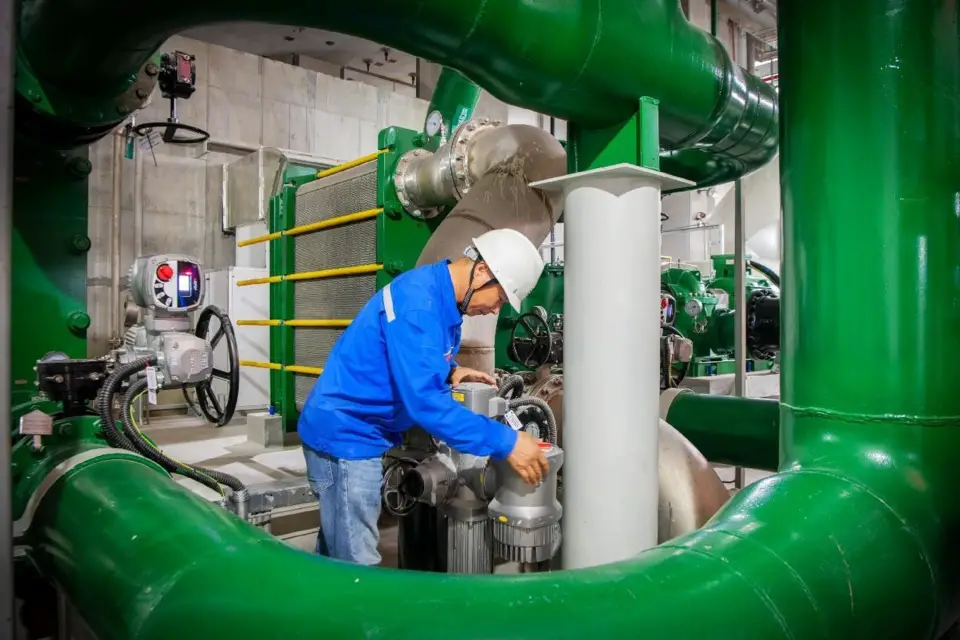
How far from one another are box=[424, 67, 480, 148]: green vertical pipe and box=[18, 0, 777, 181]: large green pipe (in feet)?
6.37

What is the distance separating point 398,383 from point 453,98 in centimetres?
243

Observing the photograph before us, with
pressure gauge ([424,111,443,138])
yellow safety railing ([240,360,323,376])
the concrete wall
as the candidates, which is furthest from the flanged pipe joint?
the concrete wall

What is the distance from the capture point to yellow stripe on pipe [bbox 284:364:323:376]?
428cm

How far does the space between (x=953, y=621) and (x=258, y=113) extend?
24.8 ft

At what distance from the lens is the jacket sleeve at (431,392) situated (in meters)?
1.92

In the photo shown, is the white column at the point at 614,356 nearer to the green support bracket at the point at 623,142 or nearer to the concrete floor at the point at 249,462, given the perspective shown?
the green support bracket at the point at 623,142

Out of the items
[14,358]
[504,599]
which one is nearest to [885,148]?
[504,599]

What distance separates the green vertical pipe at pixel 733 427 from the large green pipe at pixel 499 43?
4.85 ft

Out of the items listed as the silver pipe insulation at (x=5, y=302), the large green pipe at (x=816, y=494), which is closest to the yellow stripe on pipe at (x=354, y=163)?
the large green pipe at (x=816, y=494)

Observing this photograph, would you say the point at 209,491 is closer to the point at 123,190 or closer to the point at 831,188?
the point at 831,188

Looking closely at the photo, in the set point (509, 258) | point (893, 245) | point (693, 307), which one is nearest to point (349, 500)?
point (509, 258)

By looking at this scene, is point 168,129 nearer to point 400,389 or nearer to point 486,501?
point 400,389

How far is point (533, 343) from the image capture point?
4656 mm

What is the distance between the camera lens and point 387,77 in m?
9.22
